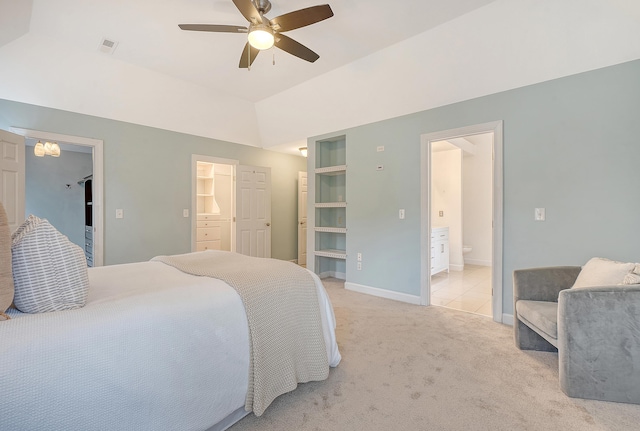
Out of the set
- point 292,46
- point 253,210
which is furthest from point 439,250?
point 292,46

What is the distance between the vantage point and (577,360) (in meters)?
1.83

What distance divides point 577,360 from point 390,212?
7.96 feet

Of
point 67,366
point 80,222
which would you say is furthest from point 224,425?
point 80,222

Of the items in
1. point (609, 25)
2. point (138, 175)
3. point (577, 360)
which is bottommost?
point (577, 360)

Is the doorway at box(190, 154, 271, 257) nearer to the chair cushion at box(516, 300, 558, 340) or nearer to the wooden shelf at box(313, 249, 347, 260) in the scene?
the wooden shelf at box(313, 249, 347, 260)

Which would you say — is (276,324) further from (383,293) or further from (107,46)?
(107,46)

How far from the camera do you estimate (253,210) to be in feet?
17.6

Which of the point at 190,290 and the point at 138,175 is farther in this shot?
the point at 138,175

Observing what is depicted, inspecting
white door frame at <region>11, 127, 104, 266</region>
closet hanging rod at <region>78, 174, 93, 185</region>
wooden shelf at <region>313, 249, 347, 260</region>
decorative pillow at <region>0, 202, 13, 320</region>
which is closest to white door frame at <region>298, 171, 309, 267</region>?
wooden shelf at <region>313, 249, 347, 260</region>

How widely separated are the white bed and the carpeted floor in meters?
0.41

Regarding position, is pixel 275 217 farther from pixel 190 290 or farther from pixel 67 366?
pixel 67 366

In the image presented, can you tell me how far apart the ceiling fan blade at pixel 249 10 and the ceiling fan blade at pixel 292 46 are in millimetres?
245

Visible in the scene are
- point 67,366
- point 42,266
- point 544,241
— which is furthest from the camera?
point 544,241

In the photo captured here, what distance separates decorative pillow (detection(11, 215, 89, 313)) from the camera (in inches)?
46.6
